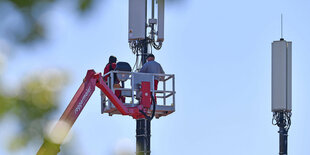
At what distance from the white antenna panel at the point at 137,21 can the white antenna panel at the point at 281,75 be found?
5865 millimetres

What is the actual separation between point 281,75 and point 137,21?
630 cm

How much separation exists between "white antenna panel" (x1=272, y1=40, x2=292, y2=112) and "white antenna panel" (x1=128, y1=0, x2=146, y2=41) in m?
5.86

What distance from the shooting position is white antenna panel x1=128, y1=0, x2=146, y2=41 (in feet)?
75.8

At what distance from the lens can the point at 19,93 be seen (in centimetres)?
358

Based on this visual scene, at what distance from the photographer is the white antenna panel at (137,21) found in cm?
2309

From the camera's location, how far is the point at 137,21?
23094mm

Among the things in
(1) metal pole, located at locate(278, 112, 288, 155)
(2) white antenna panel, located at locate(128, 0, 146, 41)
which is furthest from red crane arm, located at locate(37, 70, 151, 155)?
(1) metal pole, located at locate(278, 112, 288, 155)

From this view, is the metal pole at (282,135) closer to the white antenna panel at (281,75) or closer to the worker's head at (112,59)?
the white antenna panel at (281,75)

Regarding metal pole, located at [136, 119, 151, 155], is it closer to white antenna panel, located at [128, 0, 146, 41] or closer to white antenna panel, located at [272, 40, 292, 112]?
white antenna panel, located at [128, 0, 146, 41]

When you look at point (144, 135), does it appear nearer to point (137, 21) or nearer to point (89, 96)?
point (137, 21)

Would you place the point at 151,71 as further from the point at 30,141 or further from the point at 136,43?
the point at 30,141

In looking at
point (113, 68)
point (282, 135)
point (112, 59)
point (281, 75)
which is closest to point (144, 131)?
point (282, 135)

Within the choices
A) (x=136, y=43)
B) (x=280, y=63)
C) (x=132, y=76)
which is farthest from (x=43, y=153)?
(x=280, y=63)

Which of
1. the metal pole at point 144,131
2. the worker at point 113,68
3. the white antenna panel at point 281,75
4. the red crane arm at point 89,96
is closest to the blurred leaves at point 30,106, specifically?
the red crane arm at point 89,96
